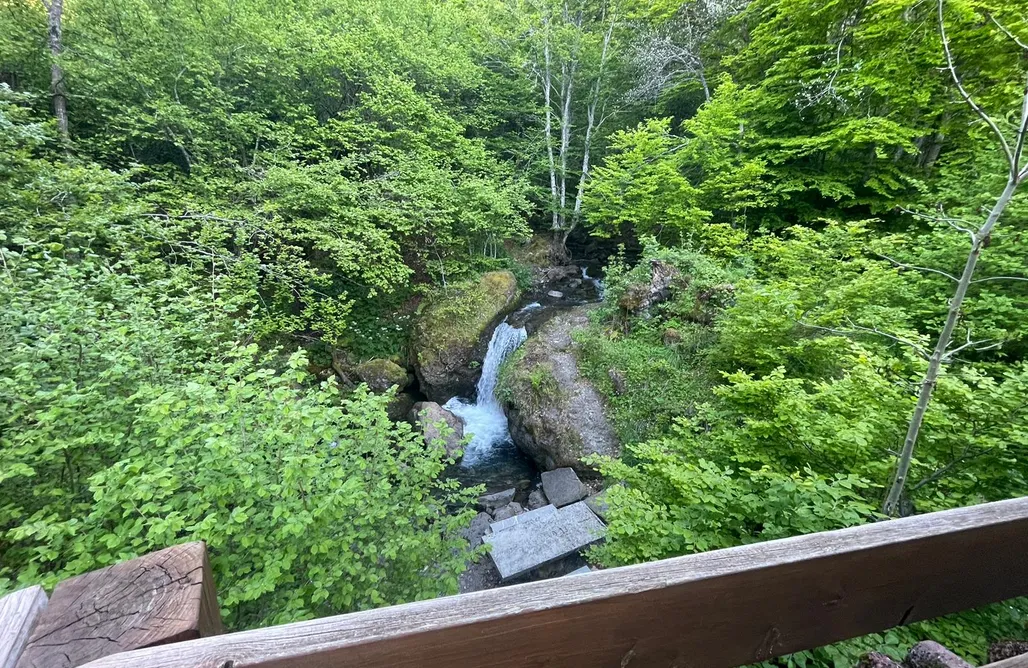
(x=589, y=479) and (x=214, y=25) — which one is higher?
(x=214, y=25)

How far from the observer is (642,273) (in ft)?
27.1

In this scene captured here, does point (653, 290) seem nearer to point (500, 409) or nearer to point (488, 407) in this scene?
point (500, 409)

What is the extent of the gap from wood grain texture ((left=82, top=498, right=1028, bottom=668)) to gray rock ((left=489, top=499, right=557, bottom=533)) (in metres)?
5.21

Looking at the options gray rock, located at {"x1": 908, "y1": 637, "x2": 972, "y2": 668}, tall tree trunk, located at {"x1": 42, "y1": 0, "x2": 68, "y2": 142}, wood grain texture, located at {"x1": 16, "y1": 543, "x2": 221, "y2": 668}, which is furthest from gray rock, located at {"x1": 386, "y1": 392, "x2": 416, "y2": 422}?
gray rock, located at {"x1": 908, "y1": 637, "x2": 972, "y2": 668}

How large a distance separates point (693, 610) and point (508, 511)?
6067 millimetres

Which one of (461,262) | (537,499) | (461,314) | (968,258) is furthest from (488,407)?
(968,258)

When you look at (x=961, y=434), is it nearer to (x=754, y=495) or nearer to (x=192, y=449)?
(x=754, y=495)

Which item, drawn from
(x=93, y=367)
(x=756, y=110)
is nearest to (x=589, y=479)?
(x=93, y=367)

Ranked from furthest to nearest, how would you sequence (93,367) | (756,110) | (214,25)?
(756,110), (214,25), (93,367)

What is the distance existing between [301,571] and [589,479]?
5.05 m

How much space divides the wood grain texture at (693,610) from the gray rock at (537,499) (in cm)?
584

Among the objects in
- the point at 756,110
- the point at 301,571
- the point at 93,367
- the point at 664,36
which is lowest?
the point at 301,571

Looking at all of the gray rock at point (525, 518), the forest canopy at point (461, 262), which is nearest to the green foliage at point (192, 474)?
the forest canopy at point (461, 262)

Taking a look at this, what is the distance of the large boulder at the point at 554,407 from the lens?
689 cm
